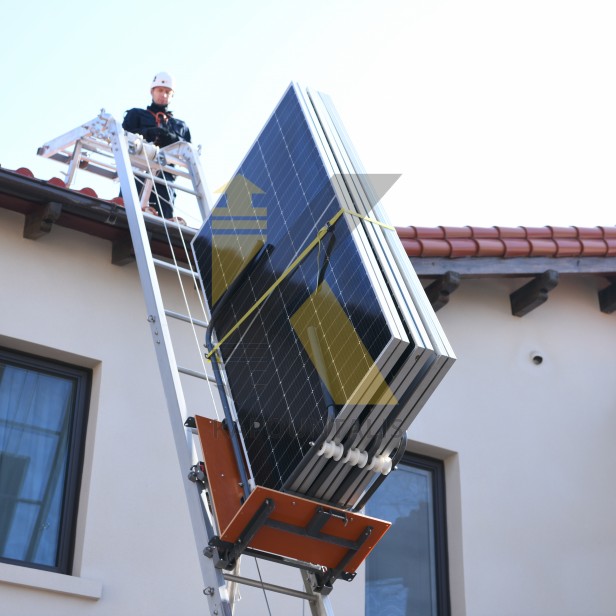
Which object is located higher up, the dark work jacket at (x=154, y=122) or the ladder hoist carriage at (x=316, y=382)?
the dark work jacket at (x=154, y=122)

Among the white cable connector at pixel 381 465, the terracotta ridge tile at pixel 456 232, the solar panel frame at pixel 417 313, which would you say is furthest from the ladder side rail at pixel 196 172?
the white cable connector at pixel 381 465

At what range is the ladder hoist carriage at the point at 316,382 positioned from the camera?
17.4 ft

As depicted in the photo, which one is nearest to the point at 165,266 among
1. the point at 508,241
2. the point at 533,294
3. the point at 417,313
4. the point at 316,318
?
the point at 316,318

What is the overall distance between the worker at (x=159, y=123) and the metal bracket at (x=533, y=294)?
3.12 metres

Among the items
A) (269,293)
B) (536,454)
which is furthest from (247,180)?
(536,454)

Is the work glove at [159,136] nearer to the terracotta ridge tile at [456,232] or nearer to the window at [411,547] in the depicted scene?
the terracotta ridge tile at [456,232]

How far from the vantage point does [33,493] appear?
296 inches

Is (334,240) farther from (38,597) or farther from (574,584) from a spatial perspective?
(574,584)

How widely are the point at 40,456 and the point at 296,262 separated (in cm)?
263

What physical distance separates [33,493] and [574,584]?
161 inches

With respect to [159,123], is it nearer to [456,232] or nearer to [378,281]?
[456,232]

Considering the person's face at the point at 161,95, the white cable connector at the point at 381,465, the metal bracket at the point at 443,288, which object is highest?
the person's face at the point at 161,95

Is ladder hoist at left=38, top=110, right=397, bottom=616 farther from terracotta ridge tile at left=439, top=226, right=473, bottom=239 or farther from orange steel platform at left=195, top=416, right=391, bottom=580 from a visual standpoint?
terracotta ridge tile at left=439, top=226, right=473, bottom=239

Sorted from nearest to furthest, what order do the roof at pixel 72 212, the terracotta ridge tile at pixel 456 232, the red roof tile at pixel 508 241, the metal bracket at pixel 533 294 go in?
the roof at pixel 72 212, the red roof tile at pixel 508 241, the terracotta ridge tile at pixel 456 232, the metal bracket at pixel 533 294
